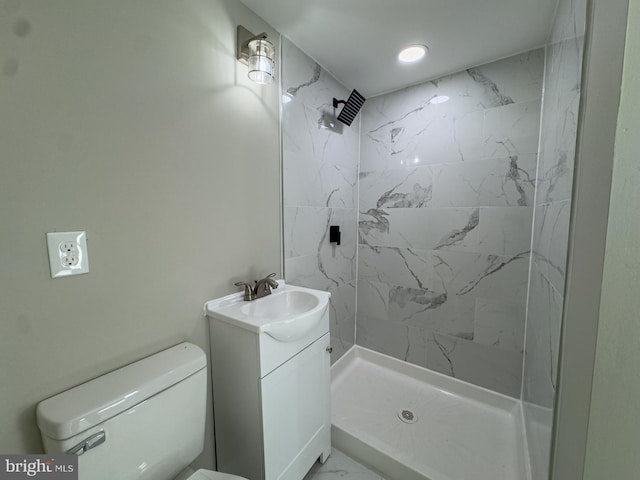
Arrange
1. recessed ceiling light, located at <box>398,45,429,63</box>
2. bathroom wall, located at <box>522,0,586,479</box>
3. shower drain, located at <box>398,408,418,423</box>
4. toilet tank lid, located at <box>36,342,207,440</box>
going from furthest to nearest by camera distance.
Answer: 1. shower drain, located at <box>398,408,418,423</box>
2. recessed ceiling light, located at <box>398,45,429,63</box>
3. bathroom wall, located at <box>522,0,586,479</box>
4. toilet tank lid, located at <box>36,342,207,440</box>

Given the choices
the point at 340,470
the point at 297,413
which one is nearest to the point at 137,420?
the point at 297,413

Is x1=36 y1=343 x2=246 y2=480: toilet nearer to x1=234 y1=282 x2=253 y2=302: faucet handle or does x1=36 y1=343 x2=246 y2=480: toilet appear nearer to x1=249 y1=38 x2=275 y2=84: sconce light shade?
x1=234 y1=282 x2=253 y2=302: faucet handle

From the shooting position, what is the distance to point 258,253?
4.55 feet

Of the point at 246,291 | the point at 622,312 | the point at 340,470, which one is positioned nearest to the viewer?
the point at 622,312

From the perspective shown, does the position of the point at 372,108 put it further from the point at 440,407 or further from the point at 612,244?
the point at 440,407

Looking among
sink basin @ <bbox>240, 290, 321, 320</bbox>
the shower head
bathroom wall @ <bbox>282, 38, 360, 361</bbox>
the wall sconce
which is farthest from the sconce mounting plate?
sink basin @ <bbox>240, 290, 321, 320</bbox>

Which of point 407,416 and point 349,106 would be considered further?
point 349,106

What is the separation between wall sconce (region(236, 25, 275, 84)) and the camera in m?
1.16

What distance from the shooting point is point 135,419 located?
752mm

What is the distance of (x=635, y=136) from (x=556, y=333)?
615mm

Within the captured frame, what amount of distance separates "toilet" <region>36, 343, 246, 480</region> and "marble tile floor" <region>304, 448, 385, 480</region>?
2.31 feet

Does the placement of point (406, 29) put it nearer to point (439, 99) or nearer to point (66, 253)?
point (439, 99)

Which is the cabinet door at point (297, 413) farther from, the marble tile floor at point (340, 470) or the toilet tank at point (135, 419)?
the toilet tank at point (135, 419)

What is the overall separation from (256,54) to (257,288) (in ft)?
3.72
